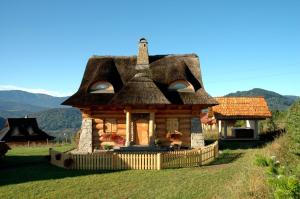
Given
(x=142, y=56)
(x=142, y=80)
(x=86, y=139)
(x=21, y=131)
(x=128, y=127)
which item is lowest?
(x=21, y=131)

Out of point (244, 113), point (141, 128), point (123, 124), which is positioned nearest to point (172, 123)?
point (141, 128)

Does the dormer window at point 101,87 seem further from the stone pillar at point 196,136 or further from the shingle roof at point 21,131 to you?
the shingle roof at point 21,131

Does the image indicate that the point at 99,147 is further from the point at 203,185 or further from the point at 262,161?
the point at 262,161

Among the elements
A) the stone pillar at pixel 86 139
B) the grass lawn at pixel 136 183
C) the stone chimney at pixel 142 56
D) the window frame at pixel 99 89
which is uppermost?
the stone chimney at pixel 142 56

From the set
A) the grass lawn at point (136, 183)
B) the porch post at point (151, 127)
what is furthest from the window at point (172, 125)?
the grass lawn at point (136, 183)

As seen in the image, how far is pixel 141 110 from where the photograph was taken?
24.0 meters

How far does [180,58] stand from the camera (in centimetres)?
2828

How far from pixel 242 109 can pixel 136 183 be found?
842 inches

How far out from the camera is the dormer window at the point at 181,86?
25550 mm

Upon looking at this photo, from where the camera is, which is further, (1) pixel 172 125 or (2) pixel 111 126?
(2) pixel 111 126

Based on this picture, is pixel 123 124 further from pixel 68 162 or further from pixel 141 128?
pixel 68 162

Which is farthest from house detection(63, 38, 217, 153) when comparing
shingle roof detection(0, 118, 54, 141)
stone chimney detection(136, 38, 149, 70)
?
shingle roof detection(0, 118, 54, 141)

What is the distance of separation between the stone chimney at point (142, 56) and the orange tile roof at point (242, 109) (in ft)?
29.8

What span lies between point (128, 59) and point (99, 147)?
7211mm
